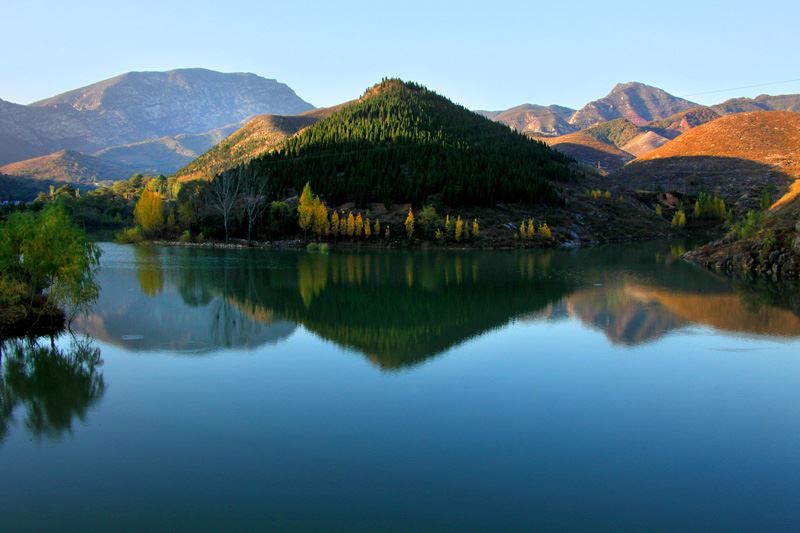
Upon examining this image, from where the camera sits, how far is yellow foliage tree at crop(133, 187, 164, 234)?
3716 inches

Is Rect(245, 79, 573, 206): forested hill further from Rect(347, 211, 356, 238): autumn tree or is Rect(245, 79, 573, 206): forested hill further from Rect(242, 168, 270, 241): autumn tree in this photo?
Rect(347, 211, 356, 238): autumn tree

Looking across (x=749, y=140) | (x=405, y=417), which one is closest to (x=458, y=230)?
(x=405, y=417)

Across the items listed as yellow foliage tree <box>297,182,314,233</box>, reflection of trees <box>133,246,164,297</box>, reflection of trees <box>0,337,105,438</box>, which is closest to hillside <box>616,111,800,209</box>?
yellow foliage tree <box>297,182,314,233</box>

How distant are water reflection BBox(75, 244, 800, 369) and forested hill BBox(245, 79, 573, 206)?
114 feet

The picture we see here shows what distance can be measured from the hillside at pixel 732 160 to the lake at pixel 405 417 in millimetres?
121173

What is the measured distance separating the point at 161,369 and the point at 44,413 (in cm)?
531

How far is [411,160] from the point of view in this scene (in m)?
111

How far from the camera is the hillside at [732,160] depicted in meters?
146

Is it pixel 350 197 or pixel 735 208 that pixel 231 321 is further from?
pixel 735 208

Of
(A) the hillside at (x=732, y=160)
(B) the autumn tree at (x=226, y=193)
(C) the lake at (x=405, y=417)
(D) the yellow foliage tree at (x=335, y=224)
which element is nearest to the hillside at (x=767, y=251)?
(C) the lake at (x=405, y=417)

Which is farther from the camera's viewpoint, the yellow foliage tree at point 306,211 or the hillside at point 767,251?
the yellow foliage tree at point 306,211

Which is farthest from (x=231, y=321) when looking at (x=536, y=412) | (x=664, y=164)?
(x=664, y=164)

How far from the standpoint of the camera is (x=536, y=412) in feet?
64.2

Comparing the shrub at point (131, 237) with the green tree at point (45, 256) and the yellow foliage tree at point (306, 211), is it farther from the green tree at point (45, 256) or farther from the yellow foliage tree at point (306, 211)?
the green tree at point (45, 256)
